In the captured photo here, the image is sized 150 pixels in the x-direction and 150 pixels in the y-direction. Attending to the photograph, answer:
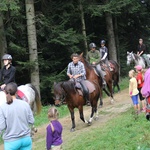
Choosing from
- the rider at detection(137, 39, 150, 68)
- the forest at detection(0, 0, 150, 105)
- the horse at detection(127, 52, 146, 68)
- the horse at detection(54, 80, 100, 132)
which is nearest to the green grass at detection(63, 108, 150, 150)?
the horse at detection(54, 80, 100, 132)

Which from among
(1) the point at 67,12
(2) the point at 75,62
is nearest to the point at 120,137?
(2) the point at 75,62

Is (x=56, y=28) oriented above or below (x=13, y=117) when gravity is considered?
above

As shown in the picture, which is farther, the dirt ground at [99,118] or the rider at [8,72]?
the dirt ground at [99,118]

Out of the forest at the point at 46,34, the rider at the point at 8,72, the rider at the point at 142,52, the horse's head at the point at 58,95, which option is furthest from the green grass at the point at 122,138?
the rider at the point at 142,52

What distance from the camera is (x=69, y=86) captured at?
10133 millimetres

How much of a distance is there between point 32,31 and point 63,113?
184 inches

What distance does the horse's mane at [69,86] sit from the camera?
10031 mm

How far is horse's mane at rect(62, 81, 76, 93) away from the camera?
10031 mm

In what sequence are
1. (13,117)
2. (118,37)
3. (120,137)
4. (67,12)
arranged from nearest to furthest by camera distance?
1. (13,117)
2. (120,137)
3. (67,12)
4. (118,37)

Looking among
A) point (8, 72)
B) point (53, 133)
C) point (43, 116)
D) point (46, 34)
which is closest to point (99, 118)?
point (43, 116)

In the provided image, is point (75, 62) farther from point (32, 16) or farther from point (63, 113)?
point (32, 16)

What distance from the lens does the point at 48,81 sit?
1755 centimetres

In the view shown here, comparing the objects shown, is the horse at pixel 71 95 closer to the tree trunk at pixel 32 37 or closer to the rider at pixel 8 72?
the rider at pixel 8 72

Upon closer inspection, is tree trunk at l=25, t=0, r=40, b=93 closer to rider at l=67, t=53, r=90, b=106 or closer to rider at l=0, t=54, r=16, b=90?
rider at l=67, t=53, r=90, b=106
